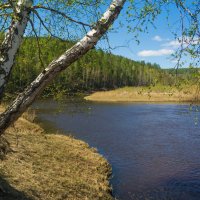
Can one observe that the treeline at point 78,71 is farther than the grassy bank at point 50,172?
No

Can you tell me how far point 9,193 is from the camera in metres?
10.5

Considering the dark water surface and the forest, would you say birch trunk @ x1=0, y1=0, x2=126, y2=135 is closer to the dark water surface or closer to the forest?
the forest

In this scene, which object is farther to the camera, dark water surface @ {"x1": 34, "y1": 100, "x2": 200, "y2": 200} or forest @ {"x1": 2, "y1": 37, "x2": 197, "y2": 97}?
dark water surface @ {"x1": 34, "y1": 100, "x2": 200, "y2": 200}

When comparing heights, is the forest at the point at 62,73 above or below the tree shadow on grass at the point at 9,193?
above

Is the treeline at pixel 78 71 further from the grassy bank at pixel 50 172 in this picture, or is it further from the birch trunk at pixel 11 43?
the grassy bank at pixel 50 172

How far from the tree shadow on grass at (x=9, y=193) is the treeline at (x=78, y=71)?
2.84 meters

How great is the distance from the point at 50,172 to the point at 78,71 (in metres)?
5.49

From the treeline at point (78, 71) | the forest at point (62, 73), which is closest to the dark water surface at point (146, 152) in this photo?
the forest at point (62, 73)

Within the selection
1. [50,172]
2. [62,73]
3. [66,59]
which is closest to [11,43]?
[66,59]

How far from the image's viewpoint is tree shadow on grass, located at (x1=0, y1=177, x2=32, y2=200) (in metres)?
10.3

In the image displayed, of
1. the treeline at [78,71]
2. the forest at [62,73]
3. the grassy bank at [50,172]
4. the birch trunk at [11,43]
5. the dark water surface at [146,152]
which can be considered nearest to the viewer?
the birch trunk at [11,43]

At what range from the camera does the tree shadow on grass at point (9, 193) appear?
33.7ft

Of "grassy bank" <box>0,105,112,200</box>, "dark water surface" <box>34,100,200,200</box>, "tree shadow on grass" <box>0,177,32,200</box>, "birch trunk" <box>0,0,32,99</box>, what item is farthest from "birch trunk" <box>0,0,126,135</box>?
"tree shadow on grass" <box>0,177,32,200</box>

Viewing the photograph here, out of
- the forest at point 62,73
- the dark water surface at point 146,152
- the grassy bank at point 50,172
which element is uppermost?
the forest at point 62,73
